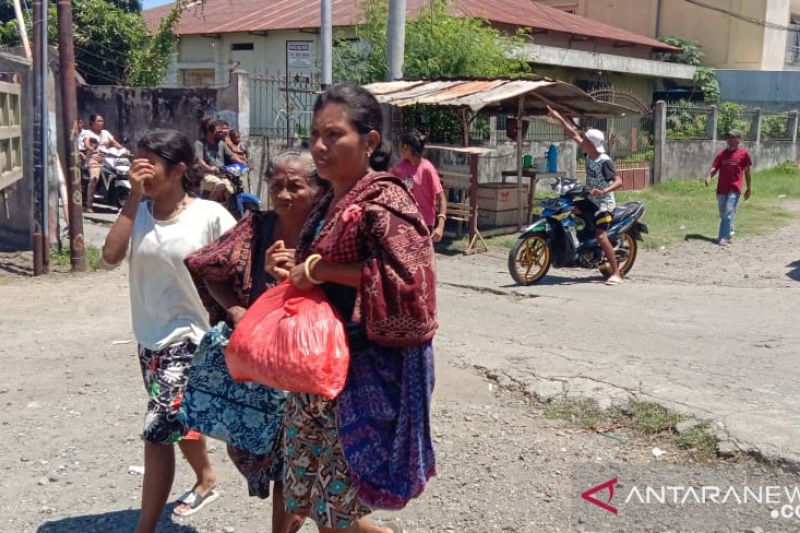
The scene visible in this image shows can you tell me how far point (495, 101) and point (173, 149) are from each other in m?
8.23

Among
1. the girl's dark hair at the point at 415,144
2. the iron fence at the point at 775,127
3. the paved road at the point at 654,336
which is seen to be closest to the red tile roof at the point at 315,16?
the iron fence at the point at 775,127

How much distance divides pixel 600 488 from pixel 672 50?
26593 millimetres

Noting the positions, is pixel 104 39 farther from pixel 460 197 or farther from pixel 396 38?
pixel 460 197

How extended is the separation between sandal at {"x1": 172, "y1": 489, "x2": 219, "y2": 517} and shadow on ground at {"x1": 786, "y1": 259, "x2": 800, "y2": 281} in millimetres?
7984

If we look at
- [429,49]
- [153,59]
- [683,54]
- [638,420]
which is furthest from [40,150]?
[683,54]

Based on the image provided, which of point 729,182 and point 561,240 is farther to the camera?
point 729,182

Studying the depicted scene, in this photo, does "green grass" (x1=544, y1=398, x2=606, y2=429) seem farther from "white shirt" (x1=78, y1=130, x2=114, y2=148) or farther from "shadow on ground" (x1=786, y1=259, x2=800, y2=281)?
"white shirt" (x1=78, y1=130, x2=114, y2=148)

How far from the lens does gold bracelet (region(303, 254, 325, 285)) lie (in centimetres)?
249

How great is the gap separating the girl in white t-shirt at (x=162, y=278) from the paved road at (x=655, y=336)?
2.54 metres

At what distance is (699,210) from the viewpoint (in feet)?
50.7

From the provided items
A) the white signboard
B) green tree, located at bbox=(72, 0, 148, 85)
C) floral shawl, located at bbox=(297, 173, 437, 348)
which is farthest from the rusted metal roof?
green tree, located at bbox=(72, 0, 148, 85)

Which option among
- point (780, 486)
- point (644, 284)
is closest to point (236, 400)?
point (780, 486)

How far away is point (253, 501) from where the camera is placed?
3779 mm

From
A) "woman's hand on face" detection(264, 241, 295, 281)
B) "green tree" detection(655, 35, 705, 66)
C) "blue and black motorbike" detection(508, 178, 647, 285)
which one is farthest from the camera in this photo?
Result: "green tree" detection(655, 35, 705, 66)
